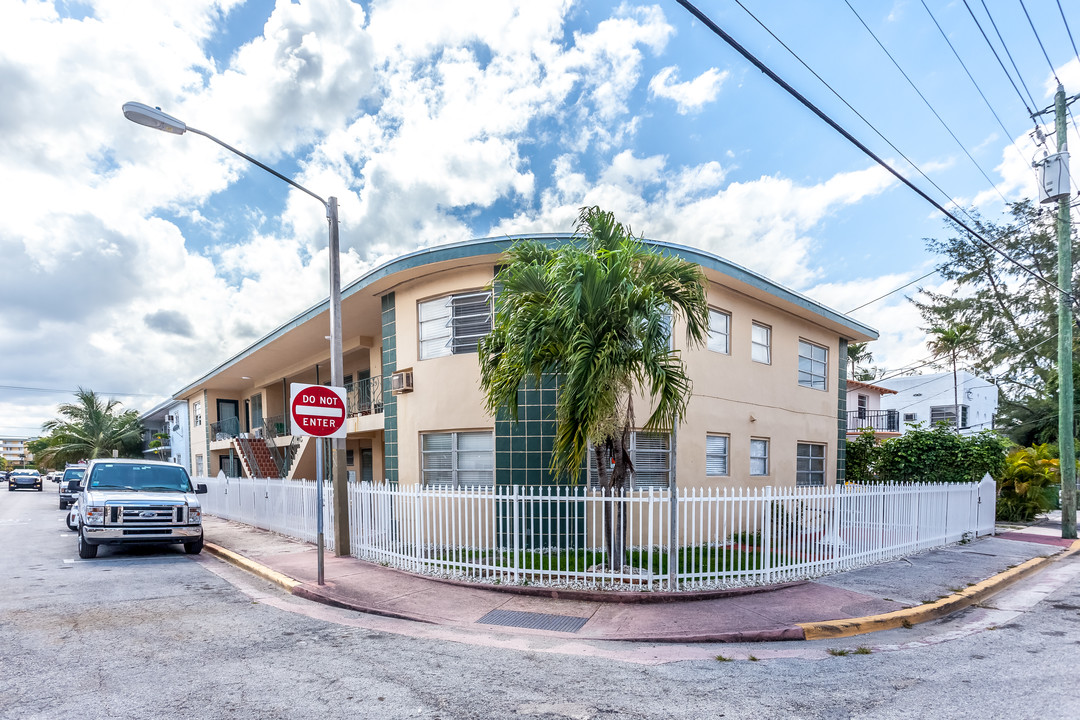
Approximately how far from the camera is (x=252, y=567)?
984 centimetres

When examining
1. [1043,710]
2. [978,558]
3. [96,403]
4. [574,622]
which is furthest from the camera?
[96,403]

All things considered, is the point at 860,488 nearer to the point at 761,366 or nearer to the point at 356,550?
the point at 761,366

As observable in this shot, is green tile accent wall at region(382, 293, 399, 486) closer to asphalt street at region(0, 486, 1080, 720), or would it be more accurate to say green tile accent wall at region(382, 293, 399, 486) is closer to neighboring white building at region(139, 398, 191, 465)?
asphalt street at region(0, 486, 1080, 720)

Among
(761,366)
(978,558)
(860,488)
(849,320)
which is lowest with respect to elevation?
(978,558)

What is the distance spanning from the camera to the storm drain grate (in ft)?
21.3

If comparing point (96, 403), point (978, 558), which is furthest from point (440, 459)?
point (96, 403)

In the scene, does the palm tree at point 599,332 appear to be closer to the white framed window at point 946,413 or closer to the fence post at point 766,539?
the fence post at point 766,539

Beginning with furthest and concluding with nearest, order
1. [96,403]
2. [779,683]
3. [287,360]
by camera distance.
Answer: [96,403] < [287,360] < [779,683]

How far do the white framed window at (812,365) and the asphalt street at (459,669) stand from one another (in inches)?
337

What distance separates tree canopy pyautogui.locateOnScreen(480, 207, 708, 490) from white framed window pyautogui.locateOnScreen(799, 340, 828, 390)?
29.6 feet

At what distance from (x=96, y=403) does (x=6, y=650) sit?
52.7 m

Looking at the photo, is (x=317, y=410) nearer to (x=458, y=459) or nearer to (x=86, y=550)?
(x=458, y=459)

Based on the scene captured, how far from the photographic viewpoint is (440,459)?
11.7m

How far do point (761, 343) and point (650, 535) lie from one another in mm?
8261
